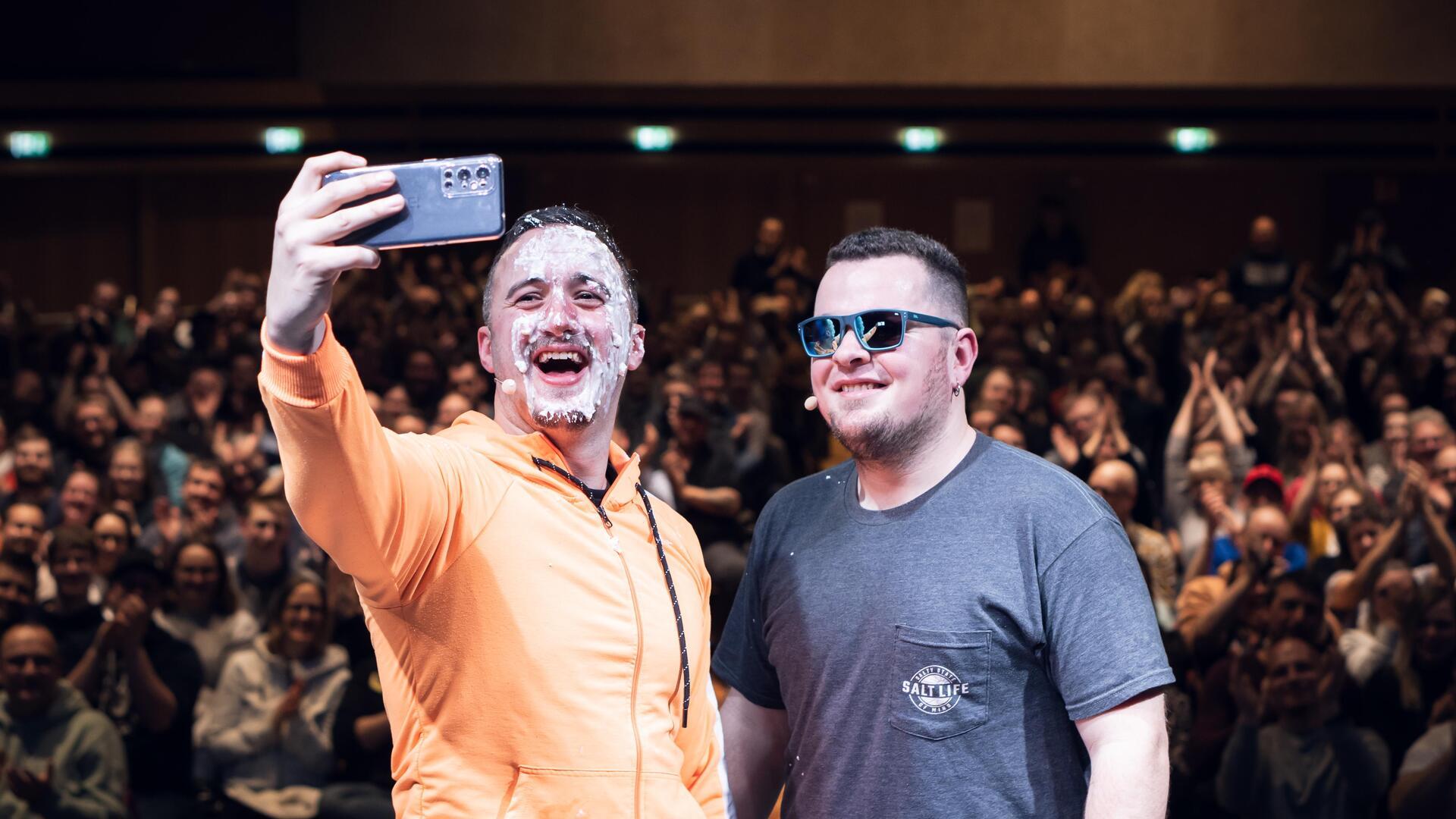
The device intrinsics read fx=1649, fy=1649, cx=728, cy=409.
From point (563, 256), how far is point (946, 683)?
80 centimetres

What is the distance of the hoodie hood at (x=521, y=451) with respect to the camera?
2.21 meters

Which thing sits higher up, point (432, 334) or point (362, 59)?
point (362, 59)

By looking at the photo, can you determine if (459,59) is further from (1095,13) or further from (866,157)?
(1095,13)

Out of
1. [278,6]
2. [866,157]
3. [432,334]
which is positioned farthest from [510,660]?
[866,157]

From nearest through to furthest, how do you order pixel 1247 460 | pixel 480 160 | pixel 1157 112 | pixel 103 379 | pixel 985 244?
pixel 480 160 < pixel 1247 460 < pixel 103 379 < pixel 1157 112 < pixel 985 244

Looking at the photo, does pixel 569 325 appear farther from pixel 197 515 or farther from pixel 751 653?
pixel 197 515

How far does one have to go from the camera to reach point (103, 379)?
8.51 m

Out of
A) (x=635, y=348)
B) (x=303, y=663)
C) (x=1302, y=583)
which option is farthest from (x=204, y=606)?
(x=635, y=348)

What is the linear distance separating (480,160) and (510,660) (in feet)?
2.09

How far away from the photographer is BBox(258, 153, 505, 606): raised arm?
5.72 feet

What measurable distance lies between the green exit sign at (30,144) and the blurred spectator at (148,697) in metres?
8.14

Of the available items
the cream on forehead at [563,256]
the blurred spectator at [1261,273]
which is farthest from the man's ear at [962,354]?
the blurred spectator at [1261,273]

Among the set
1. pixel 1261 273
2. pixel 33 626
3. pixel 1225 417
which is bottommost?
pixel 33 626

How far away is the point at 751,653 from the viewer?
2652 millimetres
